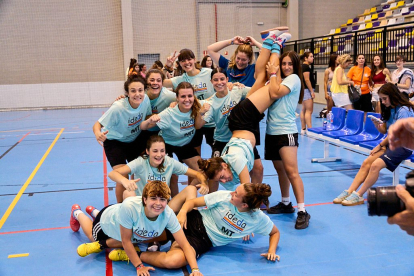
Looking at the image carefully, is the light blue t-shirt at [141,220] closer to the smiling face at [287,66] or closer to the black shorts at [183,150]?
the black shorts at [183,150]

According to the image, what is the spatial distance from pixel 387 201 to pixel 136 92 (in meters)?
2.88

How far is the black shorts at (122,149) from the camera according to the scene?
420 centimetres

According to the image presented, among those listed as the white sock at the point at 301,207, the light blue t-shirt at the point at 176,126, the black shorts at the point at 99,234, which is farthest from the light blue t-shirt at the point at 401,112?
the black shorts at the point at 99,234

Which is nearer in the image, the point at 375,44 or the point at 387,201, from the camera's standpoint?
the point at 387,201

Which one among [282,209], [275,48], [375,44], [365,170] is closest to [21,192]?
[282,209]

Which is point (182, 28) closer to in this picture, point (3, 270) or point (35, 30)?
point (35, 30)

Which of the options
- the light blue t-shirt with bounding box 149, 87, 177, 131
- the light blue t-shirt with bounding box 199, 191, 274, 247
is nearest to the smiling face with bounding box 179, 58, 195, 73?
the light blue t-shirt with bounding box 149, 87, 177, 131

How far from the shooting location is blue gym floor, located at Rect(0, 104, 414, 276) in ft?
10.6

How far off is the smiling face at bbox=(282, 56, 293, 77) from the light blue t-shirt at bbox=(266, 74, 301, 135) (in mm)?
88

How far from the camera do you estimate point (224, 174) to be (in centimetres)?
362

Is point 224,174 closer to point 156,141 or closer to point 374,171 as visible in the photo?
point 156,141

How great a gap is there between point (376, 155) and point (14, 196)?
14.4 feet

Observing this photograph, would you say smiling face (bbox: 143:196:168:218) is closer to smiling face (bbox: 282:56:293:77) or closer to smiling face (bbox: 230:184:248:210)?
smiling face (bbox: 230:184:248:210)

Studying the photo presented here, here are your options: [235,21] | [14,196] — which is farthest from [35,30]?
[14,196]
